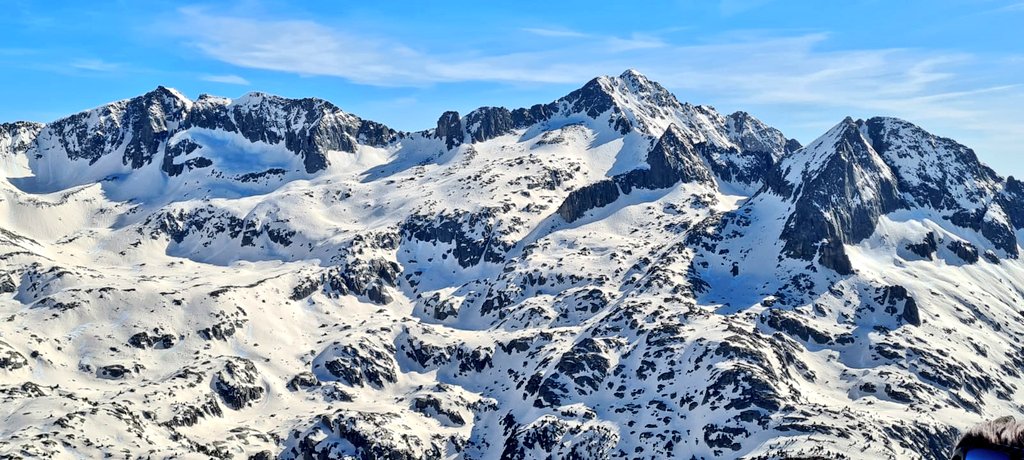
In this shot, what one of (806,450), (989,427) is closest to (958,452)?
(989,427)

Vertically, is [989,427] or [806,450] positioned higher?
[989,427]

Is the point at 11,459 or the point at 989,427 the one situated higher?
the point at 989,427

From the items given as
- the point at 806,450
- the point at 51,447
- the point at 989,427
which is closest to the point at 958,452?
the point at 989,427

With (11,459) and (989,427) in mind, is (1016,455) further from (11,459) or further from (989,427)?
(11,459)

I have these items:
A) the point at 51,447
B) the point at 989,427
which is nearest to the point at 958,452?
the point at 989,427

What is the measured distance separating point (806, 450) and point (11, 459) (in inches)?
6375

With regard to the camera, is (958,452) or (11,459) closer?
(958,452)

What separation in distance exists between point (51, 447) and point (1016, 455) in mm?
218937

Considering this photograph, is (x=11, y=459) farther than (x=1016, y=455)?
Yes

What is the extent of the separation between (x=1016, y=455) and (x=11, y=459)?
210 meters

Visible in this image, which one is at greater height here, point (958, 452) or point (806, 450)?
point (958, 452)

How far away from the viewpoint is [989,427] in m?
9.48

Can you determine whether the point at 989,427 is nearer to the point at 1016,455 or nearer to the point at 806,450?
the point at 1016,455

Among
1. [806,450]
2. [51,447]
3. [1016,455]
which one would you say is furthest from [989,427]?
[51,447]
